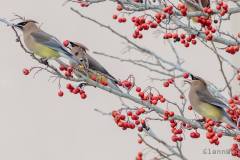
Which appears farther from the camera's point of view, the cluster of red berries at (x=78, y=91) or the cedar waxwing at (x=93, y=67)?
the cedar waxwing at (x=93, y=67)

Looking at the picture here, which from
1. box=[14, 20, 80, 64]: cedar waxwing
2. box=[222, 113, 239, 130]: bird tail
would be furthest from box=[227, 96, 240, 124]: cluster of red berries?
box=[14, 20, 80, 64]: cedar waxwing

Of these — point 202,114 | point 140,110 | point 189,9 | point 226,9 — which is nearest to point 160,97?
point 140,110

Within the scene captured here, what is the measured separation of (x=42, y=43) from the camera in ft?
18.5

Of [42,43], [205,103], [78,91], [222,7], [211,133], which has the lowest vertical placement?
[211,133]

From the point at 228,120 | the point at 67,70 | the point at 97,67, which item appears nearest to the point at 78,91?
the point at 67,70

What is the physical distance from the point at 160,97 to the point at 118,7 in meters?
0.87

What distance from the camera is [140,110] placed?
4941 millimetres

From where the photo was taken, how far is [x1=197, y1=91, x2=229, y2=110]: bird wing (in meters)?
5.20

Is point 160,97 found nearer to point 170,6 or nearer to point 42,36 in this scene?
point 170,6

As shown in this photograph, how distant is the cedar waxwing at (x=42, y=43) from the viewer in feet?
18.5

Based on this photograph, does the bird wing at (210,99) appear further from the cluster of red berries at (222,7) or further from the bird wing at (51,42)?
the bird wing at (51,42)

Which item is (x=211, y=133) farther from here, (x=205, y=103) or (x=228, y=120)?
(x=205, y=103)

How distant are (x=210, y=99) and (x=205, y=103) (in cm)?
10

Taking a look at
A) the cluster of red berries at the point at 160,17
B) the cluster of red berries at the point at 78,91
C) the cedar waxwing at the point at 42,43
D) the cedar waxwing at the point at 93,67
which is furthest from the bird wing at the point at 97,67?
the cluster of red berries at the point at 160,17
